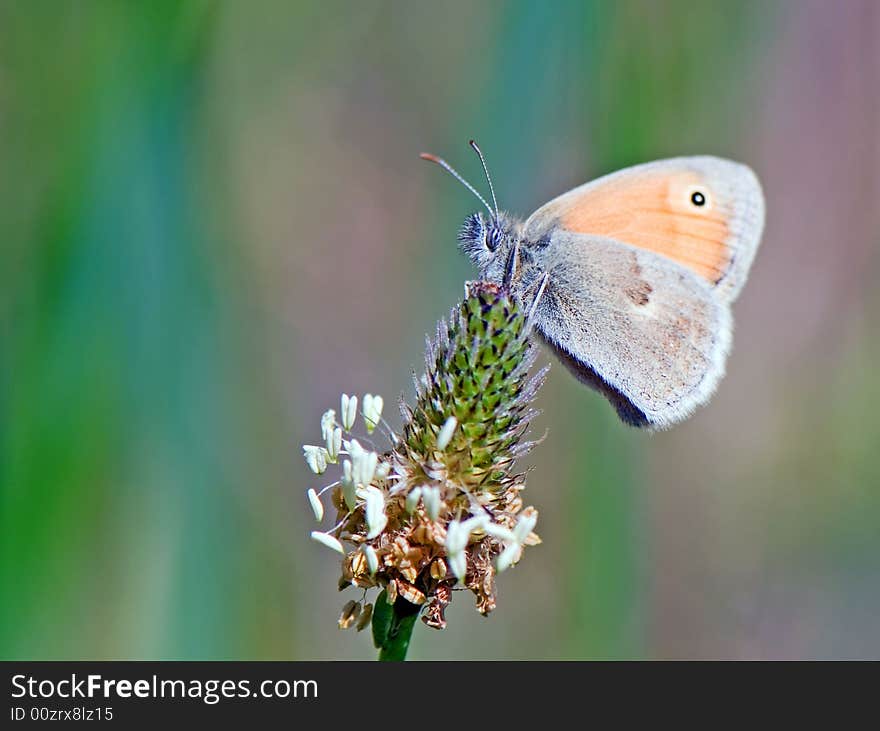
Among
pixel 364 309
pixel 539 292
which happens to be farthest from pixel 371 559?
pixel 364 309

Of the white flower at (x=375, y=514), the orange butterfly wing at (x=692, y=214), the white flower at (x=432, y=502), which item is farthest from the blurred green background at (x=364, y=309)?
the white flower at (x=432, y=502)

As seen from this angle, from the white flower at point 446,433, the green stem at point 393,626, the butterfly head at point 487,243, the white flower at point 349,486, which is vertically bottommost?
the green stem at point 393,626

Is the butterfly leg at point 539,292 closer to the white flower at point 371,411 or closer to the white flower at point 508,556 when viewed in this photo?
the white flower at point 371,411

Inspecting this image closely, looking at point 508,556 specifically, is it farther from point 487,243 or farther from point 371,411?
point 487,243

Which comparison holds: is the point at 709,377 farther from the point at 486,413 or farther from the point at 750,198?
the point at 486,413

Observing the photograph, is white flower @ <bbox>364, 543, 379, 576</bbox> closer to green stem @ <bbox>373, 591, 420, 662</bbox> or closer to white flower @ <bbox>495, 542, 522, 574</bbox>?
green stem @ <bbox>373, 591, 420, 662</bbox>
